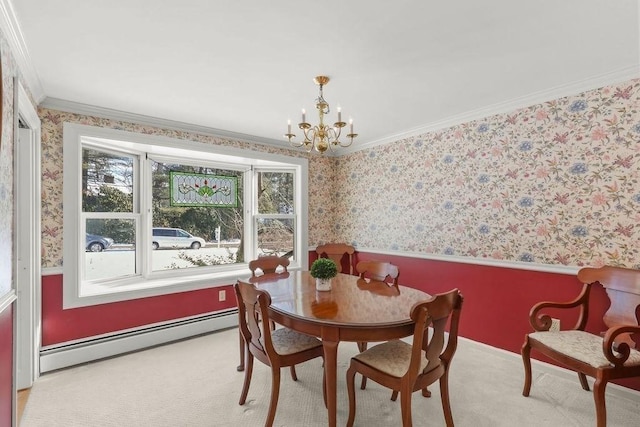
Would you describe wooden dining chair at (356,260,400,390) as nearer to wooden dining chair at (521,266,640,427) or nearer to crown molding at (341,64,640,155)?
wooden dining chair at (521,266,640,427)

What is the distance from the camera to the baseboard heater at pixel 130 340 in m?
2.55

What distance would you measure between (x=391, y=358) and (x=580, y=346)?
1266 millimetres

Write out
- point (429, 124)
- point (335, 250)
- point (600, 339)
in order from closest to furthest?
1. point (600, 339)
2. point (429, 124)
3. point (335, 250)

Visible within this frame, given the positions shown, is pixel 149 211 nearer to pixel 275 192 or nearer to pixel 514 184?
pixel 275 192

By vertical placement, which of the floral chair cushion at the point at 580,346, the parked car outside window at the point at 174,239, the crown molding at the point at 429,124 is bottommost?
the floral chair cushion at the point at 580,346

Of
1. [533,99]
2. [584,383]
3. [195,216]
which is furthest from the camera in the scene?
[195,216]

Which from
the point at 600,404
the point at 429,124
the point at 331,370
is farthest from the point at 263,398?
the point at 429,124

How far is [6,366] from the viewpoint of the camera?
1598 millimetres

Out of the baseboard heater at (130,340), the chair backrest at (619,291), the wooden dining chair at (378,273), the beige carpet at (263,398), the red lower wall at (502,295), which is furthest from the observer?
the wooden dining chair at (378,273)

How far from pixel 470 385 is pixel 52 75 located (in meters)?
3.82

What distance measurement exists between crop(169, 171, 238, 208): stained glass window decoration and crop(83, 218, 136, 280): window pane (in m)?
0.58

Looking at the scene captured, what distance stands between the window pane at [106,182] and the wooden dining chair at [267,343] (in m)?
1.94

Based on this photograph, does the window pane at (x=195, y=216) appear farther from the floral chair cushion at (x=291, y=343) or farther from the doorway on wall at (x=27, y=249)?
the floral chair cushion at (x=291, y=343)

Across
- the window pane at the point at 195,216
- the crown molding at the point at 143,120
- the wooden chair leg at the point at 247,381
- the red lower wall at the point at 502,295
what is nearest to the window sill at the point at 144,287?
the window pane at the point at 195,216
